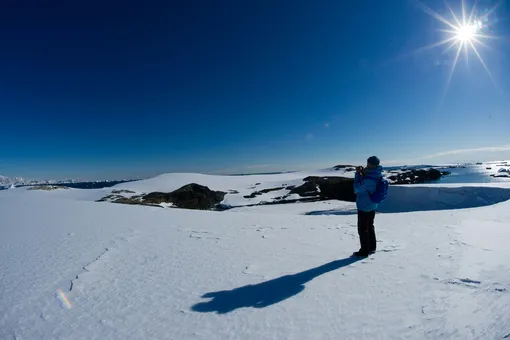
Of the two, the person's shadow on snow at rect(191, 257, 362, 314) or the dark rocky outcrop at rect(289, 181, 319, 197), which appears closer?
the person's shadow on snow at rect(191, 257, 362, 314)

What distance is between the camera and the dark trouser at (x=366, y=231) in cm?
469

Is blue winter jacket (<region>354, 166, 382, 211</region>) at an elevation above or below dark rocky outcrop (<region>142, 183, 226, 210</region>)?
above

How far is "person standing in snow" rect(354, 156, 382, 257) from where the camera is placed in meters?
4.80

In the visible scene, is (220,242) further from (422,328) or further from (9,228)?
(9,228)

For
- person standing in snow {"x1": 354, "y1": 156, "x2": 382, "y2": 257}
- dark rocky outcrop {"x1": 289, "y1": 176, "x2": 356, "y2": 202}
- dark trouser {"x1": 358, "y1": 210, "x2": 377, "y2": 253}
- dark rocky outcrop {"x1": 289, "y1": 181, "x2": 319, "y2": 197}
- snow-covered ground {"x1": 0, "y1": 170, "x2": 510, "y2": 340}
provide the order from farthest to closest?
1. dark rocky outcrop {"x1": 289, "y1": 181, "x2": 319, "y2": 197}
2. dark rocky outcrop {"x1": 289, "y1": 176, "x2": 356, "y2": 202}
3. person standing in snow {"x1": 354, "y1": 156, "x2": 382, "y2": 257}
4. dark trouser {"x1": 358, "y1": 210, "x2": 377, "y2": 253}
5. snow-covered ground {"x1": 0, "y1": 170, "x2": 510, "y2": 340}

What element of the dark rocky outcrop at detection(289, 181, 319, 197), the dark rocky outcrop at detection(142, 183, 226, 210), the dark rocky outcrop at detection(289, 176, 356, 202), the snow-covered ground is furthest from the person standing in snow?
the dark rocky outcrop at detection(289, 181, 319, 197)

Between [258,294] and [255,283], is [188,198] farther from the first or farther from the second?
[258,294]

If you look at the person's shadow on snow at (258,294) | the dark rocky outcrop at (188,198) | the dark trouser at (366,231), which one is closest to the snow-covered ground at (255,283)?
the person's shadow on snow at (258,294)

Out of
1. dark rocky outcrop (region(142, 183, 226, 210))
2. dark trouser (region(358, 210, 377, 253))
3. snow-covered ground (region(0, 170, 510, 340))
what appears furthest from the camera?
dark rocky outcrop (region(142, 183, 226, 210))

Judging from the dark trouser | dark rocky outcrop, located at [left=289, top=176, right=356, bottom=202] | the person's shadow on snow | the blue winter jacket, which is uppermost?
the blue winter jacket

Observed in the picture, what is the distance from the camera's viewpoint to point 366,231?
4766 mm

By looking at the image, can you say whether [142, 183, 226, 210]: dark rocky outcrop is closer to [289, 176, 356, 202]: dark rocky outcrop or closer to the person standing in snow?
[289, 176, 356, 202]: dark rocky outcrop

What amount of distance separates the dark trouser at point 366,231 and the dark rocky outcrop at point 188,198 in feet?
70.9

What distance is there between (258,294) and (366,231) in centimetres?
245
